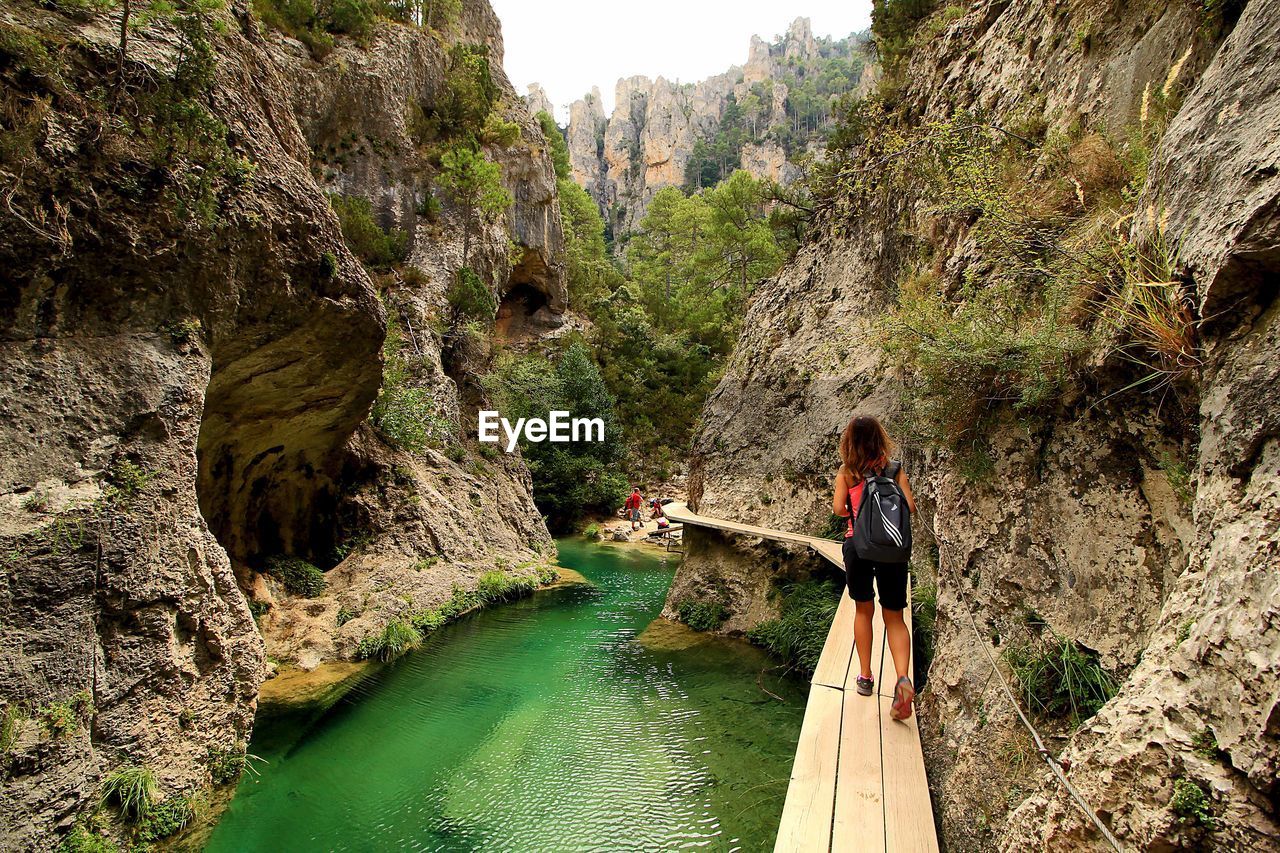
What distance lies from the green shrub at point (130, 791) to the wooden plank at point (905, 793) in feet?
18.2

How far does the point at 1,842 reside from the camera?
12.3 feet

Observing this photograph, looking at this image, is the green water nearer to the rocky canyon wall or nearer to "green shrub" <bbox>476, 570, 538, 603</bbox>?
"green shrub" <bbox>476, 570, 538, 603</bbox>

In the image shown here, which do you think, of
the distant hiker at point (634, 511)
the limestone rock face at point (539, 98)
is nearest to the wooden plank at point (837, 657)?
the distant hiker at point (634, 511)

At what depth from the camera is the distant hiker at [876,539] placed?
3584 millimetres

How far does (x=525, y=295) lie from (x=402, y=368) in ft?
61.7

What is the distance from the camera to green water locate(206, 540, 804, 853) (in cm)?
512

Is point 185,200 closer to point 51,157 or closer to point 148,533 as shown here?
point 51,157

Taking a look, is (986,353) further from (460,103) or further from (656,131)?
(656,131)

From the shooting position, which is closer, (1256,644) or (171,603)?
(1256,644)

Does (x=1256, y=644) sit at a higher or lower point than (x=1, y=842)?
higher

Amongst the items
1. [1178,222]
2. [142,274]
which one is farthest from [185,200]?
[1178,222]

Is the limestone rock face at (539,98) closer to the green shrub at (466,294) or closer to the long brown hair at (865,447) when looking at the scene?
the green shrub at (466,294)

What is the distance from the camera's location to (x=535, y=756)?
6477 mm

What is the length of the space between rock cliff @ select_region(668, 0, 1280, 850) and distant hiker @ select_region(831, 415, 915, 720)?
0.49 meters
